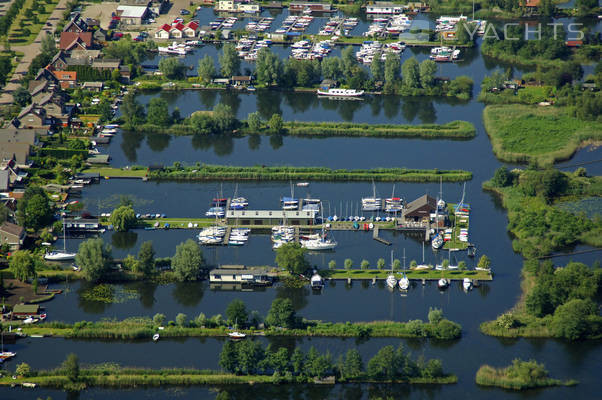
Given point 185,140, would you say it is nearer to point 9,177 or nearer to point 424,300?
point 9,177

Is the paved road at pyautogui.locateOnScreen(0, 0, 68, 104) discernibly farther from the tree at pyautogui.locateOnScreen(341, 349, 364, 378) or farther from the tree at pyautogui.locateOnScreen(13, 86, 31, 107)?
the tree at pyautogui.locateOnScreen(341, 349, 364, 378)

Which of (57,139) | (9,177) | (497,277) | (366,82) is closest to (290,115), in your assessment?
(366,82)

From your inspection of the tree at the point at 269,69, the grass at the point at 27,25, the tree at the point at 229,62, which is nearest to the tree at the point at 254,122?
the tree at the point at 269,69

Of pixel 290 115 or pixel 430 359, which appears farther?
pixel 290 115

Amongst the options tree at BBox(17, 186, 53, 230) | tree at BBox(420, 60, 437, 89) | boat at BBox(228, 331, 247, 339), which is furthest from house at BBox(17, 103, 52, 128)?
boat at BBox(228, 331, 247, 339)

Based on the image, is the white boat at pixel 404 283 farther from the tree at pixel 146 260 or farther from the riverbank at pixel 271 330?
the tree at pixel 146 260

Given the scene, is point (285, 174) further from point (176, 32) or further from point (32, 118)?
point (176, 32)

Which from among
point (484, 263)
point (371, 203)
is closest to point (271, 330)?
point (484, 263)

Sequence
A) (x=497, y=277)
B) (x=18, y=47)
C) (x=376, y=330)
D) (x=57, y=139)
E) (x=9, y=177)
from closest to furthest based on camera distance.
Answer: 1. (x=376, y=330)
2. (x=497, y=277)
3. (x=9, y=177)
4. (x=57, y=139)
5. (x=18, y=47)
